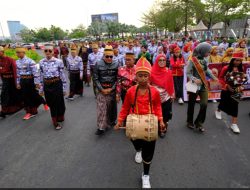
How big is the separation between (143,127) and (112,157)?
146 cm

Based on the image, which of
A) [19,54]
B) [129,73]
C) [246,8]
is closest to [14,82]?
[19,54]

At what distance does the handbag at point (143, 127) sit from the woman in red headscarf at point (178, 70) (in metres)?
4.59

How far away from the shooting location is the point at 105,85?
486 centimetres

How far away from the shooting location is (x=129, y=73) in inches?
183

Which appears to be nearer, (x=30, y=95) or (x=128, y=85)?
(x=128, y=85)

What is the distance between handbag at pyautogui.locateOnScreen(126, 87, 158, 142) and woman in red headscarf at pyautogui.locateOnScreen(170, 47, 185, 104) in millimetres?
4594

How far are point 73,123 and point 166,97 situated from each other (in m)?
2.68

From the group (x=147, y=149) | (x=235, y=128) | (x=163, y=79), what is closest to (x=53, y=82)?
(x=163, y=79)

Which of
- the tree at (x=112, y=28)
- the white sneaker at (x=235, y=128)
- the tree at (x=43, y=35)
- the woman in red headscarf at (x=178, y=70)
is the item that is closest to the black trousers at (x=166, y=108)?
the white sneaker at (x=235, y=128)

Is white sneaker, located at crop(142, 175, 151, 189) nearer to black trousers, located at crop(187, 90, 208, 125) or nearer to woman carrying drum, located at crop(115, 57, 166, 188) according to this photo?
woman carrying drum, located at crop(115, 57, 166, 188)

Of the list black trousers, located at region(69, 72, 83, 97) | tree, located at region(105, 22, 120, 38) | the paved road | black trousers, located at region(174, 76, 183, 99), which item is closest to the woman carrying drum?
the paved road

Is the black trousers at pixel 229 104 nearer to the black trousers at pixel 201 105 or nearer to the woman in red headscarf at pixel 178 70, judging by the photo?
the black trousers at pixel 201 105

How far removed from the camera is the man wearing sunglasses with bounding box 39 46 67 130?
16.6 ft

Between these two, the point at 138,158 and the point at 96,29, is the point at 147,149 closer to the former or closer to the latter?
the point at 138,158
